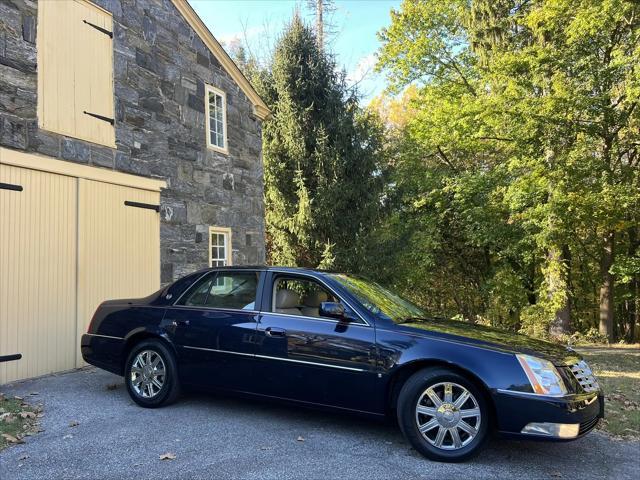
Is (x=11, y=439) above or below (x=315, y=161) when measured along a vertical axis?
below

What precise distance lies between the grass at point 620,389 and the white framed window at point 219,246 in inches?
285

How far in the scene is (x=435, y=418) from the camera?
3988mm

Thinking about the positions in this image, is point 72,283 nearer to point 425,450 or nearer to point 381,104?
point 425,450

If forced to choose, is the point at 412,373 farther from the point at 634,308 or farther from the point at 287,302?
the point at 634,308

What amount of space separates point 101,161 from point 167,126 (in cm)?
178

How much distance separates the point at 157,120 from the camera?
9078 mm

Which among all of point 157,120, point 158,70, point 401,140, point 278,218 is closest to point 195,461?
point 157,120

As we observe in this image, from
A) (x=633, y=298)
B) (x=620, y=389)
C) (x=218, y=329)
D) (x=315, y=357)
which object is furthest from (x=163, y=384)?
(x=633, y=298)

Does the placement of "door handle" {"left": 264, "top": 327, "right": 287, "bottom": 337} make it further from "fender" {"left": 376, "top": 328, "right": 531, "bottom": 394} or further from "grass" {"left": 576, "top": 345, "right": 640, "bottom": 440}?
"grass" {"left": 576, "top": 345, "right": 640, "bottom": 440}

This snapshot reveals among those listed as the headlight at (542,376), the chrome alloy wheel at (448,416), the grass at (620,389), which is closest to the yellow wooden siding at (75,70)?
the chrome alloy wheel at (448,416)

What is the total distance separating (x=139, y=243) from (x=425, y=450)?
6.19 metres

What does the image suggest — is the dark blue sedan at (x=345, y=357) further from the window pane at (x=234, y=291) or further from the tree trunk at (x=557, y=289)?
the tree trunk at (x=557, y=289)

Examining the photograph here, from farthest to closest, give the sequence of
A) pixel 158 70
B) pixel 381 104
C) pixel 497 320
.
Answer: pixel 381 104
pixel 497 320
pixel 158 70

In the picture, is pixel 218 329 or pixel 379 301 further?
pixel 218 329
